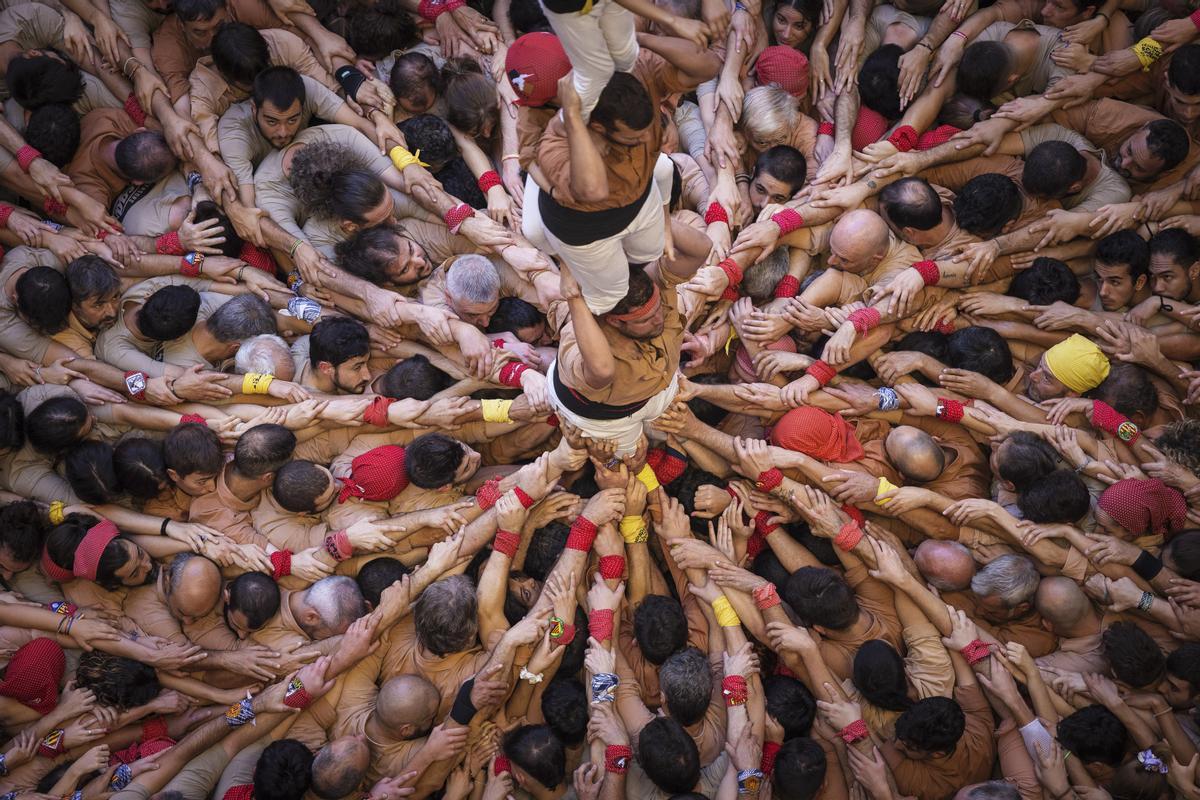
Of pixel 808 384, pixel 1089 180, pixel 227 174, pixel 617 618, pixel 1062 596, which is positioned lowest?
pixel 617 618

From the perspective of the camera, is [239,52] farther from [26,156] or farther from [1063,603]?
[1063,603]

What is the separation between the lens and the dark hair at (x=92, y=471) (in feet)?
18.1

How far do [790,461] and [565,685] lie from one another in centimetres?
181

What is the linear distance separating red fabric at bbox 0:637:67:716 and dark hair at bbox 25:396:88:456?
3.57 ft

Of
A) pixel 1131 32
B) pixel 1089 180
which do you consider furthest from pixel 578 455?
pixel 1131 32

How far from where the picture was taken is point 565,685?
17.9ft

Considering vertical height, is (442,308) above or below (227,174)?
Answer: below

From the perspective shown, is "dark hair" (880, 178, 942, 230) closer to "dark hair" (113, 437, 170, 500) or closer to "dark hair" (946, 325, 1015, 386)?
"dark hair" (946, 325, 1015, 386)

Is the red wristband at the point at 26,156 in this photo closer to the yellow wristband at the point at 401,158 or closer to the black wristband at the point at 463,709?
the yellow wristband at the point at 401,158

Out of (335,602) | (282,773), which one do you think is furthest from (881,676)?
(282,773)

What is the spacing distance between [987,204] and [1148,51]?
158 cm

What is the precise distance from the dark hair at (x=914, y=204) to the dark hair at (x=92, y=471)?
491 centimetres

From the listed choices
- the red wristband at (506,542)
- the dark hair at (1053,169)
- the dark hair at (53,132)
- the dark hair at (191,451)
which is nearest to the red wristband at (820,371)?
the dark hair at (1053,169)

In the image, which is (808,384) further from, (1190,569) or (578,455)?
(1190,569)
